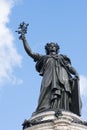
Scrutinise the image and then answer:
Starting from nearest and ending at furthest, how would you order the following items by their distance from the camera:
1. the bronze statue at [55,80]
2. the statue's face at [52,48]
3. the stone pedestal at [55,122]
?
the stone pedestal at [55,122], the bronze statue at [55,80], the statue's face at [52,48]

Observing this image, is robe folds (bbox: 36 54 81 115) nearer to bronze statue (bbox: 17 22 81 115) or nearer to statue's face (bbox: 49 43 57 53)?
bronze statue (bbox: 17 22 81 115)

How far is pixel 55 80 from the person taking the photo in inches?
899

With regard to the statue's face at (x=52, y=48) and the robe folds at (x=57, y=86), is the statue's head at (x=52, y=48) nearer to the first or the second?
the statue's face at (x=52, y=48)

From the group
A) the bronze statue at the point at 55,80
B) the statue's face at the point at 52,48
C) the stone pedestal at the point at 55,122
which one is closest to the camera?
the stone pedestal at the point at 55,122

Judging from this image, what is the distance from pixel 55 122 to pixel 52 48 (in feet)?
15.7

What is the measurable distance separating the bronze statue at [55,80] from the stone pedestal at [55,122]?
0.64 meters

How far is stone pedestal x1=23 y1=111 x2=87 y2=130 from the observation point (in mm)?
20344

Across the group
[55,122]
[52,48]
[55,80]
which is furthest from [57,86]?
[55,122]

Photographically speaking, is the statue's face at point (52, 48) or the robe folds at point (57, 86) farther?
the statue's face at point (52, 48)

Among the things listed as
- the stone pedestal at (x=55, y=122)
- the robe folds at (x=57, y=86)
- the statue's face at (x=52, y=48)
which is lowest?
the stone pedestal at (x=55, y=122)

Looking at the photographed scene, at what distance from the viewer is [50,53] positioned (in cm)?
2403

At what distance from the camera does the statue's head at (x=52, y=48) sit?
78.6 ft

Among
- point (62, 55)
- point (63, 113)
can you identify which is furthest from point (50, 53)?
point (63, 113)

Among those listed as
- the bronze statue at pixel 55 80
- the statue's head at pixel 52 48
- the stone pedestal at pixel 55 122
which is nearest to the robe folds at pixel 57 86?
the bronze statue at pixel 55 80
